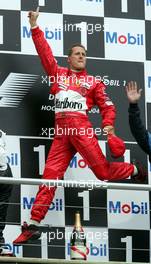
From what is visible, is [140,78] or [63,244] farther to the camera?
[140,78]

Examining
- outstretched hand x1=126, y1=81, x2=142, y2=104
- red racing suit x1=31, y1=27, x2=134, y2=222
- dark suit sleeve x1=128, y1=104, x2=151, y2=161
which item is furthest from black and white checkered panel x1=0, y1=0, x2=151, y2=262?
dark suit sleeve x1=128, y1=104, x2=151, y2=161

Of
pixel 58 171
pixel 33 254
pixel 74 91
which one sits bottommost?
pixel 33 254

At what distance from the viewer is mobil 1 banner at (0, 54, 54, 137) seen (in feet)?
28.0

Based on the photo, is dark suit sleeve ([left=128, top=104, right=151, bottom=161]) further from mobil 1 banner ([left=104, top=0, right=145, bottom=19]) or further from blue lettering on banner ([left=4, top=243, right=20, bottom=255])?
mobil 1 banner ([left=104, top=0, right=145, bottom=19])

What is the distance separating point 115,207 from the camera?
28.1 ft

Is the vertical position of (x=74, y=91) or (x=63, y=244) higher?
(x=74, y=91)

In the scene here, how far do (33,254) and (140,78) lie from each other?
1525 mm

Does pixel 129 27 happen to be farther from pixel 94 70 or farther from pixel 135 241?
pixel 135 241

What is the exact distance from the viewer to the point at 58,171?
8.13 meters

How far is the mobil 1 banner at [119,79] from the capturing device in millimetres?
8781

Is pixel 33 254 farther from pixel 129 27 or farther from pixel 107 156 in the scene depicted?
pixel 129 27

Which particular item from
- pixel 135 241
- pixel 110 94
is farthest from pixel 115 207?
pixel 110 94

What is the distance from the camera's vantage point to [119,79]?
8.85m

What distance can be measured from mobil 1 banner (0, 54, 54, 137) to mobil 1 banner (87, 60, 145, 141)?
0.38 meters
